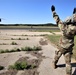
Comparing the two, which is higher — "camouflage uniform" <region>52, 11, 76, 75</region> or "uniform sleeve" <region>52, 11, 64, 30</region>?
"uniform sleeve" <region>52, 11, 64, 30</region>

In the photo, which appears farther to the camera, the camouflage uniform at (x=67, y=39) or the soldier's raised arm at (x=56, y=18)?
the soldier's raised arm at (x=56, y=18)

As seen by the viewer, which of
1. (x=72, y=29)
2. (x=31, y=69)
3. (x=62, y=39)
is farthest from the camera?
(x=31, y=69)

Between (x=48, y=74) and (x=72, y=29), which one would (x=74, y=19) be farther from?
(x=48, y=74)

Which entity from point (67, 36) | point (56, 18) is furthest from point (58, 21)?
point (67, 36)

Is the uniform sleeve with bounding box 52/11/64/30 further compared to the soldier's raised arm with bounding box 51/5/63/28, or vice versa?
the soldier's raised arm with bounding box 51/5/63/28

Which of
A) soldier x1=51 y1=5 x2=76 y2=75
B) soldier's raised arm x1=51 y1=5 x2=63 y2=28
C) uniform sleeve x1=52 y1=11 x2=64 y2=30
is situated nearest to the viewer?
soldier x1=51 y1=5 x2=76 y2=75

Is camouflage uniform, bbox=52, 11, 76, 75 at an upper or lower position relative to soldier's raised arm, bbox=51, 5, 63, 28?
lower

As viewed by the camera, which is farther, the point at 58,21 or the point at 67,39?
the point at 58,21

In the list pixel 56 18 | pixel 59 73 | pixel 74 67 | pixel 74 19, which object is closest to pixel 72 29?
pixel 74 19

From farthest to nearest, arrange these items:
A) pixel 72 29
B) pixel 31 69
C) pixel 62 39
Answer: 1. pixel 31 69
2. pixel 62 39
3. pixel 72 29

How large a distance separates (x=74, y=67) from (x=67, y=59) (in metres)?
1.69

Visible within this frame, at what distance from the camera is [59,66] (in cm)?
963

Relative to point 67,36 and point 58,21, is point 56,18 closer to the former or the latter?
point 58,21

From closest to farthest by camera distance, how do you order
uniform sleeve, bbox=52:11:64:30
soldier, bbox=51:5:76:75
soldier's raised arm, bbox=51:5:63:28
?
soldier, bbox=51:5:76:75
uniform sleeve, bbox=52:11:64:30
soldier's raised arm, bbox=51:5:63:28
